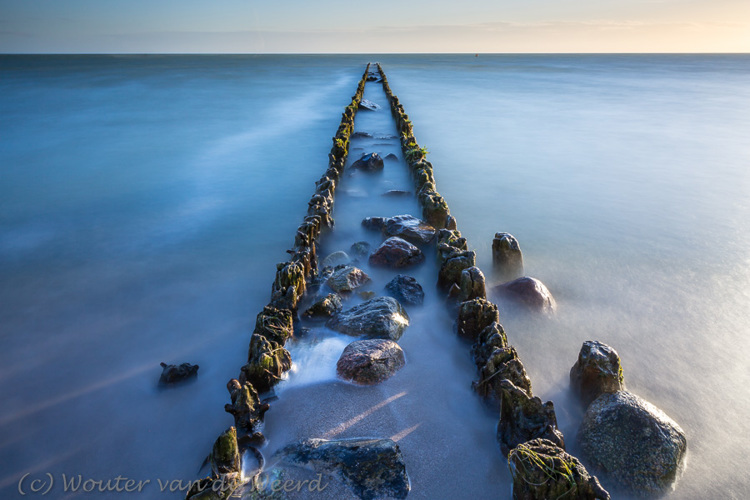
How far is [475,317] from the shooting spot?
3.74 m

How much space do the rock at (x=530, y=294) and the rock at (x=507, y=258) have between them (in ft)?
1.71

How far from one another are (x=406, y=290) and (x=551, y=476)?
2.41 meters

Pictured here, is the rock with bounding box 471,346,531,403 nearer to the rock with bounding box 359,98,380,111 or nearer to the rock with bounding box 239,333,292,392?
the rock with bounding box 239,333,292,392

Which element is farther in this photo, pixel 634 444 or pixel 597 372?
pixel 597 372

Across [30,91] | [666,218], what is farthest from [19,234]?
[30,91]

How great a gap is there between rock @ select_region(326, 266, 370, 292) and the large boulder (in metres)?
1.06

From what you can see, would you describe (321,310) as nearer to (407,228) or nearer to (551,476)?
(407,228)

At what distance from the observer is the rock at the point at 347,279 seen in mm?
4520

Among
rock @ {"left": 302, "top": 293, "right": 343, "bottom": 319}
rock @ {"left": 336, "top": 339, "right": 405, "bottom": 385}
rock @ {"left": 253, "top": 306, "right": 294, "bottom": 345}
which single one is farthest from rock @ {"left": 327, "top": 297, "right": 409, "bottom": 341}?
rock @ {"left": 253, "top": 306, "right": 294, "bottom": 345}

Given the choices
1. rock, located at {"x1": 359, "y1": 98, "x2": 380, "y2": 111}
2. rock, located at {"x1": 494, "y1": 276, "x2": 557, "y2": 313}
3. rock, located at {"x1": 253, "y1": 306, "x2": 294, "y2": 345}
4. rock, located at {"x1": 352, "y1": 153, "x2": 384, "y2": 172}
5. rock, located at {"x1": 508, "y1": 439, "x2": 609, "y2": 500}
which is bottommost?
rock, located at {"x1": 359, "y1": 98, "x2": 380, "y2": 111}

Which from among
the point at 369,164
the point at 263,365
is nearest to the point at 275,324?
the point at 263,365

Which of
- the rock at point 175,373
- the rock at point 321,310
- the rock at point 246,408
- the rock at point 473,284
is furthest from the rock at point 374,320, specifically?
the rock at point 175,373

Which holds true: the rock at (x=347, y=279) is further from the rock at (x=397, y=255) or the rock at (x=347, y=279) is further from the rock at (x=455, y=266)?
the rock at (x=455, y=266)

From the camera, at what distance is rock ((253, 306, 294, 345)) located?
3.51 metres
